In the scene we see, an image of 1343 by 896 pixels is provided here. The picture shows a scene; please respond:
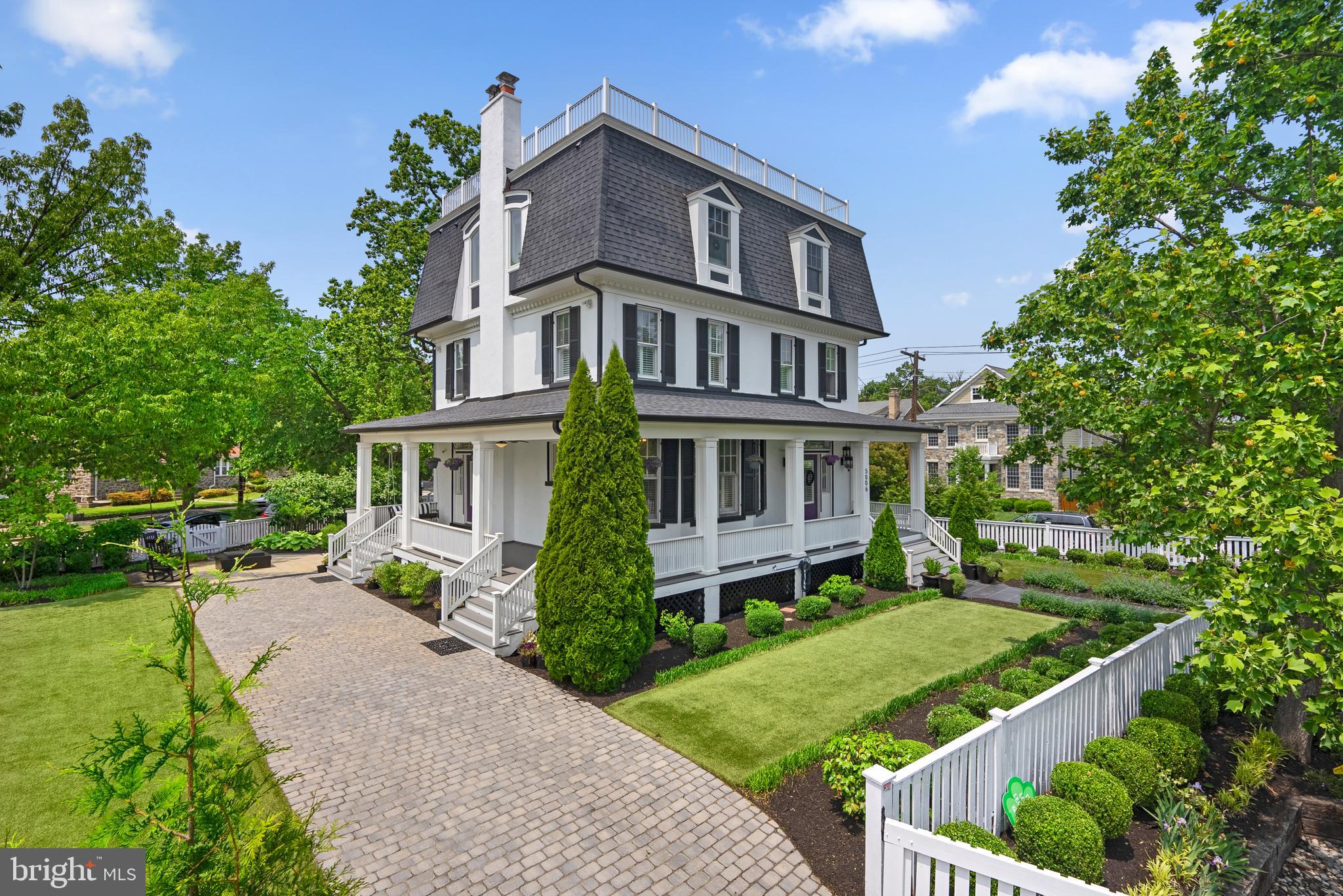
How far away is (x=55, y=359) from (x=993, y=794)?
22.6 m

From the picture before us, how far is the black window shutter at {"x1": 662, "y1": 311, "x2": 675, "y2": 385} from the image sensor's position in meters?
14.2

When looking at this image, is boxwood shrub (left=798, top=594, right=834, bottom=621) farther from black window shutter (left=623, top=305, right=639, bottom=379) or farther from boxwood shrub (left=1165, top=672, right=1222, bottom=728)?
black window shutter (left=623, top=305, right=639, bottom=379)

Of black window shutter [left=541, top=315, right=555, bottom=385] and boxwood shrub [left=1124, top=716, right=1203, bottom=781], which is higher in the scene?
black window shutter [left=541, top=315, right=555, bottom=385]

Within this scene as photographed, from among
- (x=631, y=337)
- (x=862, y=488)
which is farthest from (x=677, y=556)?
(x=862, y=488)

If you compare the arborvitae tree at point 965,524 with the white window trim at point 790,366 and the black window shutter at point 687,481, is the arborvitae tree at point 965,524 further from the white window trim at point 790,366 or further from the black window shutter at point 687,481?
the black window shutter at point 687,481

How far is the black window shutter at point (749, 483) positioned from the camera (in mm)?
15727

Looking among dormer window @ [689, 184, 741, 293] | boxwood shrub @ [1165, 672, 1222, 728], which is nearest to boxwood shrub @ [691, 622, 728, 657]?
boxwood shrub @ [1165, 672, 1222, 728]

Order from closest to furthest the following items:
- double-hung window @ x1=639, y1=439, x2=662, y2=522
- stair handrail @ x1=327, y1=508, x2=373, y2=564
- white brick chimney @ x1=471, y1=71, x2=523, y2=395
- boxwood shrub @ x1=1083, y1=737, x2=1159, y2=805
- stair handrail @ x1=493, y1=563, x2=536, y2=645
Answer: boxwood shrub @ x1=1083, y1=737, x2=1159, y2=805 → stair handrail @ x1=493, y1=563, x2=536, y2=645 → double-hung window @ x1=639, y1=439, x2=662, y2=522 → white brick chimney @ x1=471, y1=71, x2=523, y2=395 → stair handrail @ x1=327, y1=508, x2=373, y2=564

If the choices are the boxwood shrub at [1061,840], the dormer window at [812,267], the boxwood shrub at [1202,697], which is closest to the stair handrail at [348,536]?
the dormer window at [812,267]

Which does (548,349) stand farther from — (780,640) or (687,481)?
(780,640)

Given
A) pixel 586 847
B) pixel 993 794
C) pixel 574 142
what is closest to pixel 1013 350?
pixel 993 794

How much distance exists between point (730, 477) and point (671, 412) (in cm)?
456

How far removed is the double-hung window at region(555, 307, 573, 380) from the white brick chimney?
1832 mm

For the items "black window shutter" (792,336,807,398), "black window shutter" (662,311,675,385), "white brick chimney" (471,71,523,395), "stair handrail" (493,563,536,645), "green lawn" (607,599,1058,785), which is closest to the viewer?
"green lawn" (607,599,1058,785)
